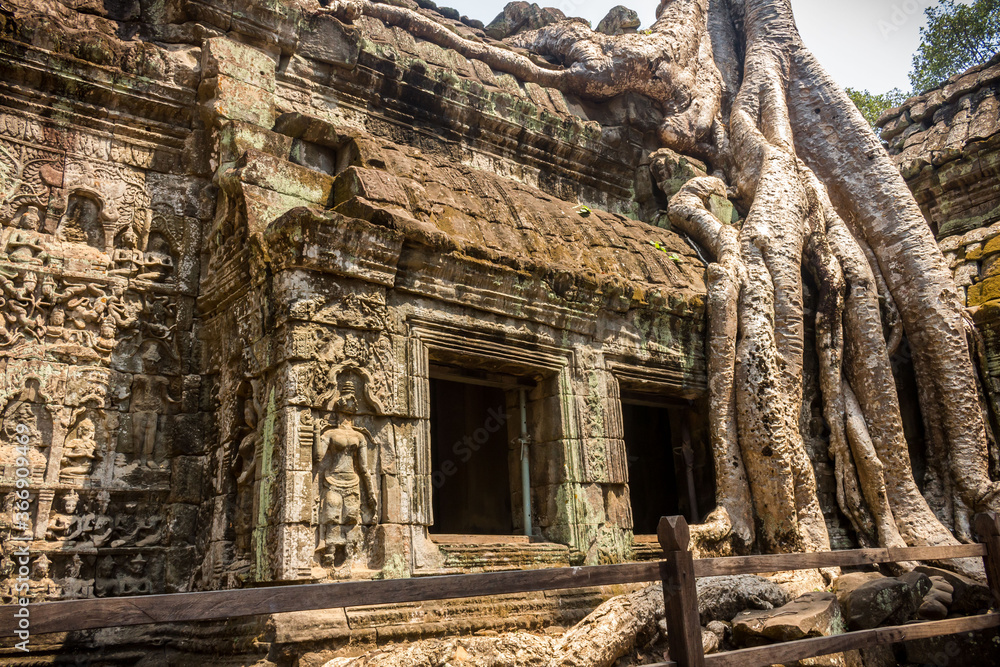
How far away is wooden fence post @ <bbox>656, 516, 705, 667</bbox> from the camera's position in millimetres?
2910

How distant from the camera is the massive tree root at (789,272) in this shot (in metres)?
5.94

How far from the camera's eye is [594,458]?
5270 millimetres

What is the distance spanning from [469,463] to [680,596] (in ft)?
14.9

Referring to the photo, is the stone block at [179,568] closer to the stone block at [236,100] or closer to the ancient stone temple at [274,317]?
the ancient stone temple at [274,317]

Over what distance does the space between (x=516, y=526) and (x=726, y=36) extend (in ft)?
23.5

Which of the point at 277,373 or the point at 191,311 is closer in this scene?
the point at 277,373

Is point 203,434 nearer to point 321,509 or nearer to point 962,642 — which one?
point 321,509

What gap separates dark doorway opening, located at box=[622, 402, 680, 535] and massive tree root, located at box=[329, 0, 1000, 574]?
180 cm

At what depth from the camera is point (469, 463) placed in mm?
7383

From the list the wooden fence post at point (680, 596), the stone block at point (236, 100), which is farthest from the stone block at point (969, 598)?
the stone block at point (236, 100)

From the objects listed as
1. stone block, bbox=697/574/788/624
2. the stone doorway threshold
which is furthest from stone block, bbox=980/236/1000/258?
the stone doorway threshold

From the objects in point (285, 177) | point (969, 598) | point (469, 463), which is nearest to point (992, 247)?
point (969, 598)

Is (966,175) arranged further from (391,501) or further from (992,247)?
(391,501)

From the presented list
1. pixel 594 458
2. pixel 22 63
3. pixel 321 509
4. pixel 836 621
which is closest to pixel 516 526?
pixel 594 458
